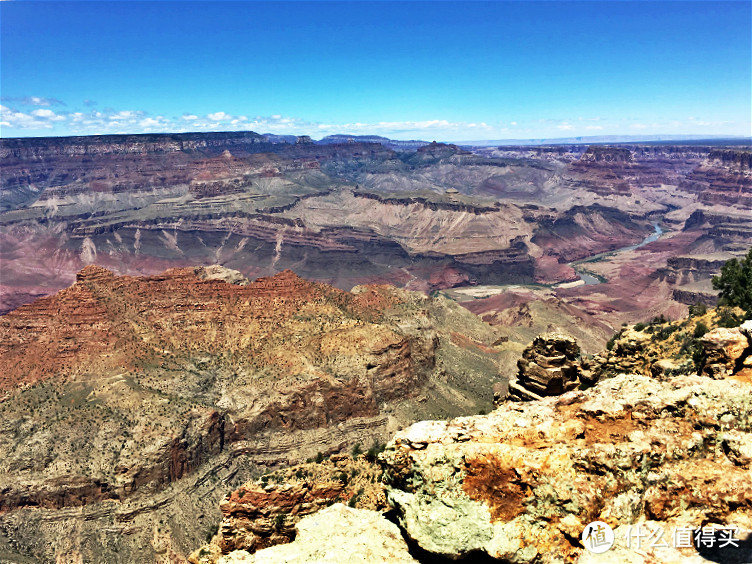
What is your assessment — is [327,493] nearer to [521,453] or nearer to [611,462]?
[521,453]

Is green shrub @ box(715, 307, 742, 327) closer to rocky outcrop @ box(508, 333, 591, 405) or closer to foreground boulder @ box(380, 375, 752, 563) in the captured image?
rocky outcrop @ box(508, 333, 591, 405)

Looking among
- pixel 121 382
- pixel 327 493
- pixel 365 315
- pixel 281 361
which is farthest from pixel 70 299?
pixel 327 493

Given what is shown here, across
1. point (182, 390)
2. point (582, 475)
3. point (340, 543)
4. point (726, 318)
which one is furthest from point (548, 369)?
point (182, 390)

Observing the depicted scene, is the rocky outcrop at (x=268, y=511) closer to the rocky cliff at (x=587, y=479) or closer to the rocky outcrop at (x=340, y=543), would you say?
the rocky outcrop at (x=340, y=543)

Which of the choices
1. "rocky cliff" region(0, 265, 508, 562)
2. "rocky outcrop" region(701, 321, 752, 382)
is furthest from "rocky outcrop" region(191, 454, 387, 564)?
"rocky cliff" region(0, 265, 508, 562)

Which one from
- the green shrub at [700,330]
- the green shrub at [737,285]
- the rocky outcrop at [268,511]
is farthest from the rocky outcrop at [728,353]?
the green shrub at [737,285]

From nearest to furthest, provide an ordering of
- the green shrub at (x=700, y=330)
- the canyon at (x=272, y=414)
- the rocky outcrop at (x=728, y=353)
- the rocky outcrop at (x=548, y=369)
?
the canyon at (x=272, y=414) → the rocky outcrop at (x=728, y=353) → the rocky outcrop at (x=548, y=369) → the green shrub at (x=700, y=330)
